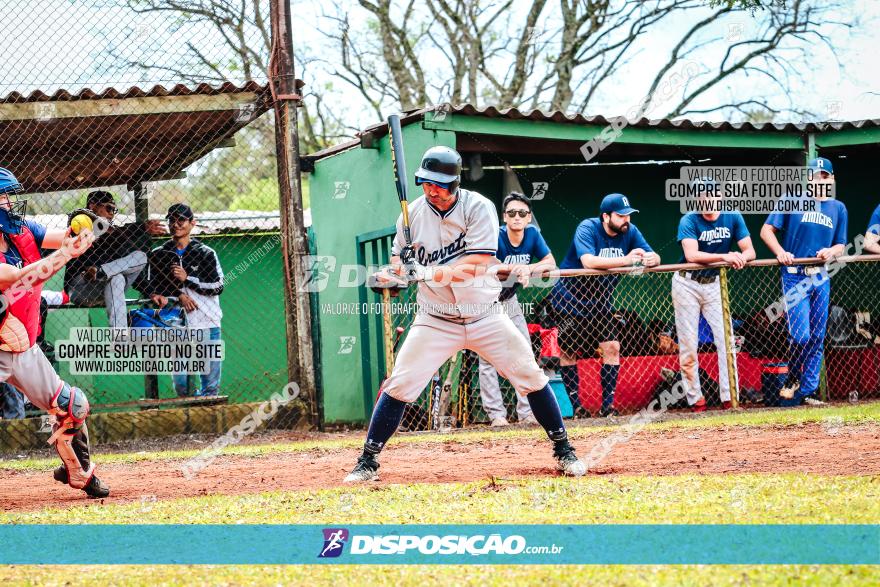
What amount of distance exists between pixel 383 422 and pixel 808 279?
230 inches

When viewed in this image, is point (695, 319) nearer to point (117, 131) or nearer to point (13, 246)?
point (117, 131)

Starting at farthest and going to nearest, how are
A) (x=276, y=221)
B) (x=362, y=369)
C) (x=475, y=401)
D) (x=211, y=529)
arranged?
(x=276, y=221), (x=362, y=369), (x=475, y=401), (x=211, y=529)

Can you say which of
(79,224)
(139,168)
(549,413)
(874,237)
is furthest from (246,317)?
(549,413)

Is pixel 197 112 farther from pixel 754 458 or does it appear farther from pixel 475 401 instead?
pixel 754 458

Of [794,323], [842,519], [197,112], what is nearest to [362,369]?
[197,112]

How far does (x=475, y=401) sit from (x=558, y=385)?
3.35 ft

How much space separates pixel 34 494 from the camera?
20.9 ft

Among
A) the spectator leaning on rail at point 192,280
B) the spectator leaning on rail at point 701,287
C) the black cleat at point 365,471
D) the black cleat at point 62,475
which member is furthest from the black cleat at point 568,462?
the spectator leaning on rail at point 192,280

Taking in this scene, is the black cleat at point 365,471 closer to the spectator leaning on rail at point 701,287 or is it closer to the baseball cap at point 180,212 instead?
the spectator leaning on rail at point 701,287

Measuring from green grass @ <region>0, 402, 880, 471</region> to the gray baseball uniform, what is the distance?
235 cm

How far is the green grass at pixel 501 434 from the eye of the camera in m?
8.25

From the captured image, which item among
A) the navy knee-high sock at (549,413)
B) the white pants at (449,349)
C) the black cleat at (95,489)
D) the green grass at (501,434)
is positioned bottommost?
the green grass at (501,434)

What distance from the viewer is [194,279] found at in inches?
415

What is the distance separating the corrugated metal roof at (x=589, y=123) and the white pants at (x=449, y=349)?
4593 millimetres
